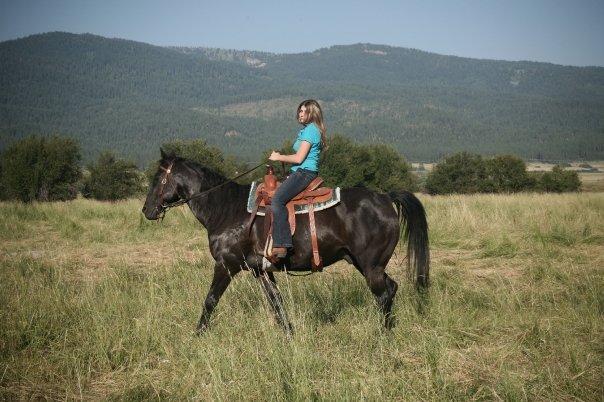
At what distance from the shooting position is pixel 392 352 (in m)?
4.92

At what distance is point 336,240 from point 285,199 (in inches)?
31.9

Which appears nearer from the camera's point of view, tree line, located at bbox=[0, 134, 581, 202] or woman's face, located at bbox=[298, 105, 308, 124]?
woman's face, located at bbox=[298, 105, 308, 124]

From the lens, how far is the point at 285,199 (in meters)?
5.88

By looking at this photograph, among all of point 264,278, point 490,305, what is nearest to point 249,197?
point 264,278

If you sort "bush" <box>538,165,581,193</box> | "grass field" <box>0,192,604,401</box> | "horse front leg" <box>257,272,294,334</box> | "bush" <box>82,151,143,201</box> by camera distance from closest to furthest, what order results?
1. "grass field" <box>0,192,604,401</box>
2. "horse front leg" <box>257,272,294,334</box>
3. "bush" <box>82,151,143,201</box>
4. "bush" <box>538,165,581,193</box>

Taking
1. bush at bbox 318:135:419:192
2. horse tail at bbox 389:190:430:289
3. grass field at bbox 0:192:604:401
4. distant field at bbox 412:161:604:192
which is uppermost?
horse tail at bbox 389:190:430:289

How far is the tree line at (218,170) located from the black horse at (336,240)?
20.6m

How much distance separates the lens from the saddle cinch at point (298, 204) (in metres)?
5.87

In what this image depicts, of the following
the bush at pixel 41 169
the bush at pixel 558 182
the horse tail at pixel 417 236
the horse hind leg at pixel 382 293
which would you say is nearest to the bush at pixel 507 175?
the bush at pixel 558 182

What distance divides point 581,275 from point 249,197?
590 centimetres

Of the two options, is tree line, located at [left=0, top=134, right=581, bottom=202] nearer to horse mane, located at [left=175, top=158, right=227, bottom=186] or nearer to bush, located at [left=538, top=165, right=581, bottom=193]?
bush, located at [left=538, top=165, right=581, bottom=193]

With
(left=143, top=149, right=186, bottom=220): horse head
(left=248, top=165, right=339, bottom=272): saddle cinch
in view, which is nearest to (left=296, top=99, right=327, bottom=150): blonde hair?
(left=248, top=165, right=339, bottom=272): saddle cinch

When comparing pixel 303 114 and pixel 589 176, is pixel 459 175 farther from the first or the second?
pixel 589 176

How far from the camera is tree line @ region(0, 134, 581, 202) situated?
1422 inches
